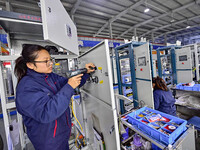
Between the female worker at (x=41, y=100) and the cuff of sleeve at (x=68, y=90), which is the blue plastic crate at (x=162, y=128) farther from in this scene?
the cuff of sleeve at (x=68, y=90)

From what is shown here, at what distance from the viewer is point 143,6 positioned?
4.33 meters

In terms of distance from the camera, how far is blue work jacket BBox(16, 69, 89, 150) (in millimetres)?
667

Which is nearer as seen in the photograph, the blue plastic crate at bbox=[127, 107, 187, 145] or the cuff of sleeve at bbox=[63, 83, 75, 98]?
the cuff of sleeve at bbox=[63, 83, 75, 98]

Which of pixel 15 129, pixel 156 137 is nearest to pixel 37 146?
pixel 15 129

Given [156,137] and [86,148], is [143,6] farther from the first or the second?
→ [86,148]

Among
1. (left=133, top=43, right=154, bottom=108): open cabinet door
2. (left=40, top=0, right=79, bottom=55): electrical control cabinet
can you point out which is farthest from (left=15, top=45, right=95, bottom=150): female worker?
(left=133, top=43, right=154, bottom=108): open cabinet door

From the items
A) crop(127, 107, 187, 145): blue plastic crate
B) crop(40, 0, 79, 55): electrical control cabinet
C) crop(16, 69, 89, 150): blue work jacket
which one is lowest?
crop(127, 107, 187, 145): blue plastic crate

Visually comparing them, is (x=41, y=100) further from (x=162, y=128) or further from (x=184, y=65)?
(x=184, y=65)

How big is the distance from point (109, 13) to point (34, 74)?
15.5 feet

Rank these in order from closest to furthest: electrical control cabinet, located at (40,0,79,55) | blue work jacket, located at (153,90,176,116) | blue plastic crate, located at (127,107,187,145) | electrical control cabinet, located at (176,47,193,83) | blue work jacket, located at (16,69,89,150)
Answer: electrical control cabinet, located at (40,0,79,55)
blue work jacket, located at (16,69,89,150)
blue plastic crate, located at (127,107,187,145)
blue work jacket, located at (153,90,176,116)
electrical control cabinet, located at (176,47,193,83)

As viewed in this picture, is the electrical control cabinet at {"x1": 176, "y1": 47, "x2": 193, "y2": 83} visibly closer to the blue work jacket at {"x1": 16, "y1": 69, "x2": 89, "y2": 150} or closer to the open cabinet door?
the open cabinet door

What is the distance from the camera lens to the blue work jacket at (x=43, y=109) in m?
0.67

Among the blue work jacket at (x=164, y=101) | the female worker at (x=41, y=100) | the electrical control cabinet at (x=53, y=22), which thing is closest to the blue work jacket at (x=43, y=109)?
the female worker at (x=41, y=100)

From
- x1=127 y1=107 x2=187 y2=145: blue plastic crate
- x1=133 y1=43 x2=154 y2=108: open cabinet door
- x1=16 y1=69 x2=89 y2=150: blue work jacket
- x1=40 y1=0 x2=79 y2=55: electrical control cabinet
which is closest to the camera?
x1=40 y1=0 x2=79 y2=55: electrical control cabinet
